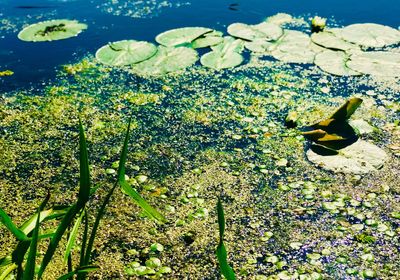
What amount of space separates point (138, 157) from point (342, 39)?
1.85 metres

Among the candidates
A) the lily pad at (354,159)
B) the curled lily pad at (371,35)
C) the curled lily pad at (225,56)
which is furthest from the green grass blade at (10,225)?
the curled lily pad at (371,35)

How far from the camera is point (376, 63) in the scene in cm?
279

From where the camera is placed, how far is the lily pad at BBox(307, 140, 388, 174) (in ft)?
6.52

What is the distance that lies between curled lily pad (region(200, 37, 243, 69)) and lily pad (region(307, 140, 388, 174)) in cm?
105

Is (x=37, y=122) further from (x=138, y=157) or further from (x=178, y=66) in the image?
(x=178, y=66)

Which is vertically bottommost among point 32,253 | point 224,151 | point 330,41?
point 224,151

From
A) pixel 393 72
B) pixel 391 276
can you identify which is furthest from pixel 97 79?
pixel 391 276

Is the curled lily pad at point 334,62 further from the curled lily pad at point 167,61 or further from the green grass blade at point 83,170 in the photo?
the green grass blade at point 83,170

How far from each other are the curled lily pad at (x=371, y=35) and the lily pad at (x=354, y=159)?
1.20 meters

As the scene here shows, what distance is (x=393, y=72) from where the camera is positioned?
2.69 meters

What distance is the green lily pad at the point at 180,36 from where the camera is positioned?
3.21 meters

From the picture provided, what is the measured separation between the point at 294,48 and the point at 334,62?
0.34 meters

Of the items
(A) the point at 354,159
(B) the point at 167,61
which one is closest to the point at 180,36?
(B) the point at 167,61

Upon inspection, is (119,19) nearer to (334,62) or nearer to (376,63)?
(334,62)
